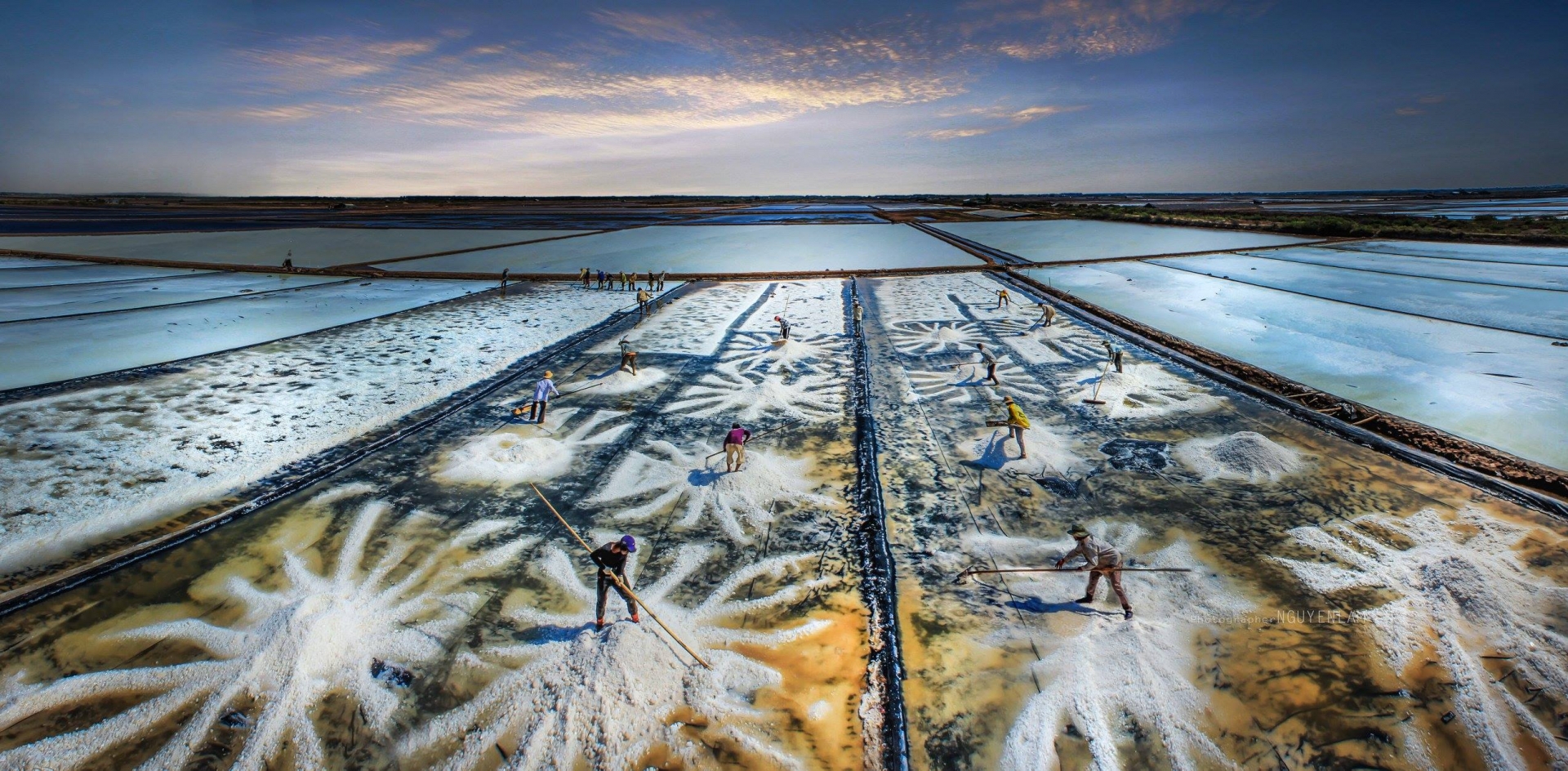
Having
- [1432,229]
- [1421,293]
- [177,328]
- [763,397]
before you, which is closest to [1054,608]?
[763,397]

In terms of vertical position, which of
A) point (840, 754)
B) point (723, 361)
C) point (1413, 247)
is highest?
point (1413, 247)

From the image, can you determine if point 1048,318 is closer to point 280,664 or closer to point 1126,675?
point 1126,675

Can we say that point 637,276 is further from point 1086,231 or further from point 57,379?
point 1086,231

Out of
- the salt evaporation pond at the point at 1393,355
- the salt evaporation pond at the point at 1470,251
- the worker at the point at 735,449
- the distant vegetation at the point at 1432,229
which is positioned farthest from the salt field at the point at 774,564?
the distant vegetation at the point at 1432,229

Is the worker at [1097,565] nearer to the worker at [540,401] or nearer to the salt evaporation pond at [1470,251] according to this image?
the worker at [540,401]

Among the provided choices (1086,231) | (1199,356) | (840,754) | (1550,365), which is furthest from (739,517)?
(1086,231)

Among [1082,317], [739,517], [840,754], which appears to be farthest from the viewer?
[1082,317]
